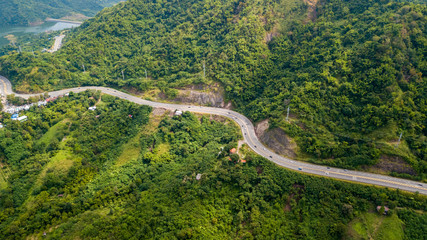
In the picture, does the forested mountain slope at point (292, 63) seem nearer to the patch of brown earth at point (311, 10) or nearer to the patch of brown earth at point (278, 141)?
the patch of brown earth at point (311, 10)

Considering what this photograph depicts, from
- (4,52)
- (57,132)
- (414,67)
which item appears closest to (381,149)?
(414,67)

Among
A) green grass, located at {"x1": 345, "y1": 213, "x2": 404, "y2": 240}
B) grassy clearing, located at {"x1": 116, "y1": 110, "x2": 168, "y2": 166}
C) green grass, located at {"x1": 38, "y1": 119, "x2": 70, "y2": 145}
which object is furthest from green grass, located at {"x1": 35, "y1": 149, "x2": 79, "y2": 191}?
green grass, located at {"x1": 345, "y1": 213, "x2": 404, "y2": 240}

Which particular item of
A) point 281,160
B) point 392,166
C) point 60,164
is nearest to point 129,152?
point 60,164

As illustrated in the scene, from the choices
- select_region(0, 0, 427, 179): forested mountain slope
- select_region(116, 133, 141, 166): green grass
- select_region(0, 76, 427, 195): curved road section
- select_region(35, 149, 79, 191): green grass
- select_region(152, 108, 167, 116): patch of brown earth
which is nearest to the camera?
select_region(0, 76, 427, 195): curved road section

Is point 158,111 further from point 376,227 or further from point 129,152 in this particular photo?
point 376,227

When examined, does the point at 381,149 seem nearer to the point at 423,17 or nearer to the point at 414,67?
the point at 414,67

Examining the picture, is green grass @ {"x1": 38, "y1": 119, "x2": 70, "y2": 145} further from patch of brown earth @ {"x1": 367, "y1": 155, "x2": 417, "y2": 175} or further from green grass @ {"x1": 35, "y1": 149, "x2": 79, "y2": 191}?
patch of brown earth @ {"x1": 367, "y1": 155, "x2": 417, "y2": 175}
